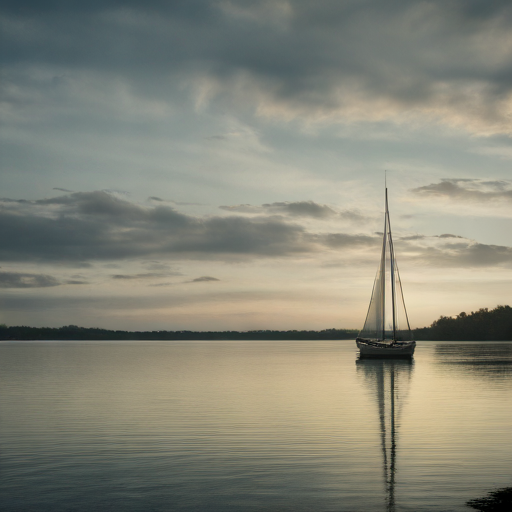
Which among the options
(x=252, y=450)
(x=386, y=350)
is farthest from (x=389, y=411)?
(x=386, y=350)

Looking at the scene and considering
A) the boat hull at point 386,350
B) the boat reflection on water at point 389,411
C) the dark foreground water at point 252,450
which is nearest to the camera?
the dark foreground water at point 252,450

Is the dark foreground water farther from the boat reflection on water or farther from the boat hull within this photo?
the boat hull

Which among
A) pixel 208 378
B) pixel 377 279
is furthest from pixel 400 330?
pixel 208 378

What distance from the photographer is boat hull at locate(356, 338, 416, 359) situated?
10575cm

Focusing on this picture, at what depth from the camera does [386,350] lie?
106750 millimetres

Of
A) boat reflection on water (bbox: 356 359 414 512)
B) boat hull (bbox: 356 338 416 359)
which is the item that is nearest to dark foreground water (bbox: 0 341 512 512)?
boat reflection on water (bbox: 356 359 414 512)

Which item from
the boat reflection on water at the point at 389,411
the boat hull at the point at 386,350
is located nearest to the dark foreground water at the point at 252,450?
the boat reflection on water at the point at 389,411

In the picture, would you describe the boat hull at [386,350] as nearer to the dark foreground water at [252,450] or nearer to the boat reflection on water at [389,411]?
the boat reflection on water at [389,411]

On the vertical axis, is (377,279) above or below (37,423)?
above

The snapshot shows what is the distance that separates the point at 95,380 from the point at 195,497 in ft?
172

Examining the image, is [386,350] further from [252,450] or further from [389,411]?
[252,450]

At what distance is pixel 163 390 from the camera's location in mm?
55000

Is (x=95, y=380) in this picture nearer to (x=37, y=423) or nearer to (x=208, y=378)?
(x=208, y=378)

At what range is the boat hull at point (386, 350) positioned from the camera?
105750mm
